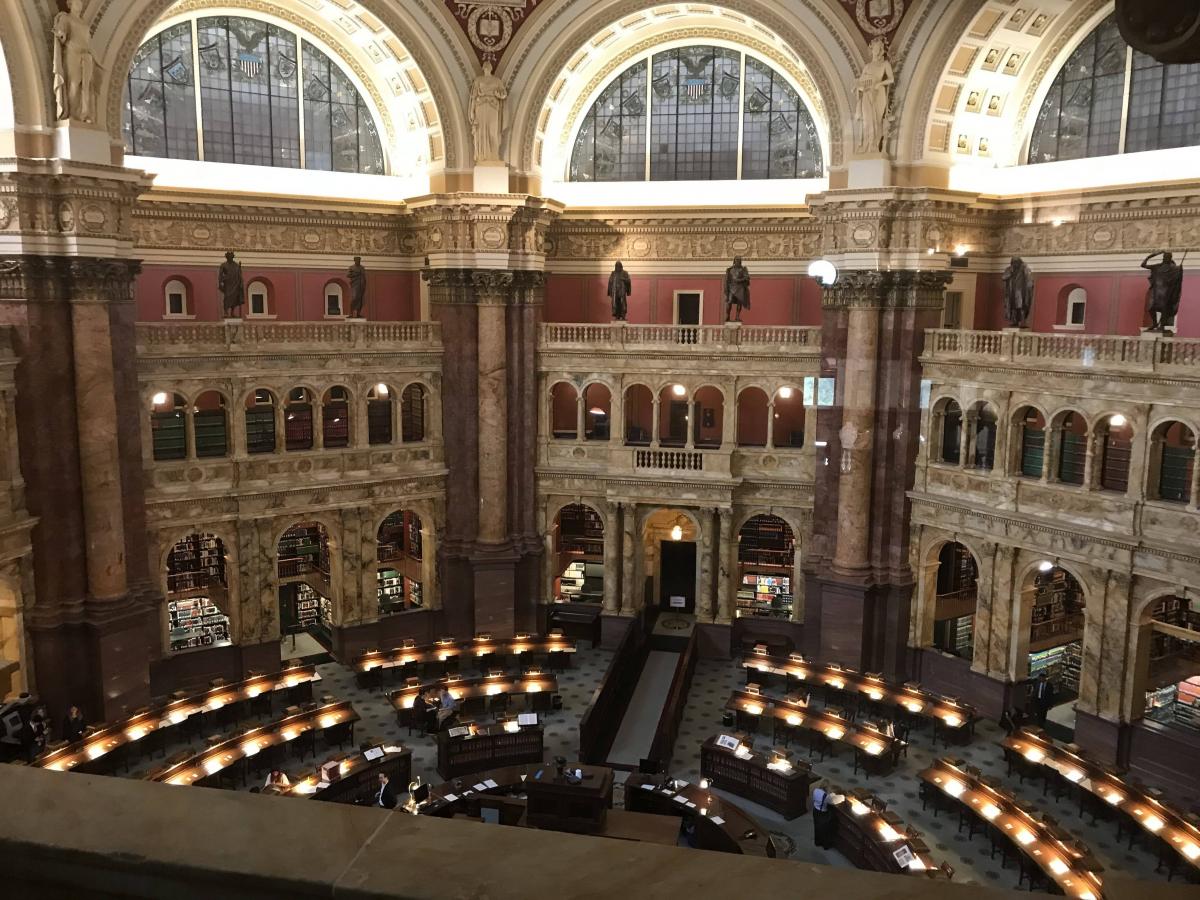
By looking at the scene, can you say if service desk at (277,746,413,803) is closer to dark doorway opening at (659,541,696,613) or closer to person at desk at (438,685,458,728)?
person at desk at (438,685,458,728)

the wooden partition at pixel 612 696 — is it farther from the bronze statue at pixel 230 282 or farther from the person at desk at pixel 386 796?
the bronze statue at pixel 230 282

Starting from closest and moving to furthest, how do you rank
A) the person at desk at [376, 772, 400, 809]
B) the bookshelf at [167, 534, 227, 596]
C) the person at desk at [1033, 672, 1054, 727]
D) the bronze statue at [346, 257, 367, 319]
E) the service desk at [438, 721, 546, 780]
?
the person at desk at [376, 772, 400, 809] → the service desk at [438, 721, 546, 780] → the person at desk at [1033, 672, 1054, 727] → the bronze statue at [346, 257, 367, 319] → the bookshelf at [167, 534, 227, 596]

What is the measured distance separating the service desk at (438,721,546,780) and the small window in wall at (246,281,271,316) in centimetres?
1424

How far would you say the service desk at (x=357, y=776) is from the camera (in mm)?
19922

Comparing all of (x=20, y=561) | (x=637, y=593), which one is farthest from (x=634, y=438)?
(x=20, y=561)

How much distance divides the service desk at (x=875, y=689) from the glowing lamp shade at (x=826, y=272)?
10407 mm

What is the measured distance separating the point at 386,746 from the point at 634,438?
13643 mm

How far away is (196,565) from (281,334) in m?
7.94

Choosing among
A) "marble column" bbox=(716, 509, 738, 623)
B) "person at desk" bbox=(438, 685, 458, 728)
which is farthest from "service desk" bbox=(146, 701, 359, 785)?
"marble column" bbox=(716, 509, 738, 623)

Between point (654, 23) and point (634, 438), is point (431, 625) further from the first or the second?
point (654, 23)

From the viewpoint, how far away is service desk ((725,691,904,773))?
899 inches

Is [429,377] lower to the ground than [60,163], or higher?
lower

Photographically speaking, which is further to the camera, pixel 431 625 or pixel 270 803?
pixel 431 625

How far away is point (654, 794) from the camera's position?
2011cm
